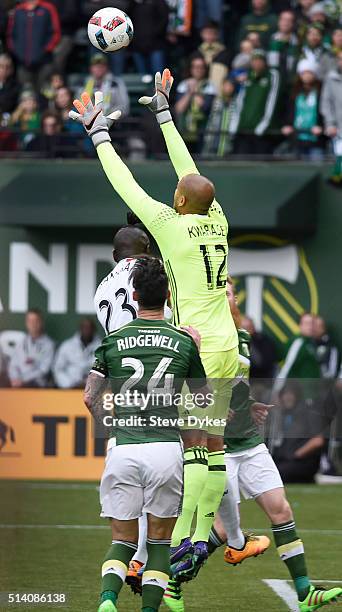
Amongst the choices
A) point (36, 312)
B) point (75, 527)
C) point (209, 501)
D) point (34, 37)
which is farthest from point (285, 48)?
point (209, 501)

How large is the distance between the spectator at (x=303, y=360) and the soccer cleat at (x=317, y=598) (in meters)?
8.68

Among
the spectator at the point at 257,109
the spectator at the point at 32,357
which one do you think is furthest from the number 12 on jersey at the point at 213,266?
the spectator at the point at 257,109

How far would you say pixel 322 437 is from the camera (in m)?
16.2

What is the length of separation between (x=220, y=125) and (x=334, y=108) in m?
1.62

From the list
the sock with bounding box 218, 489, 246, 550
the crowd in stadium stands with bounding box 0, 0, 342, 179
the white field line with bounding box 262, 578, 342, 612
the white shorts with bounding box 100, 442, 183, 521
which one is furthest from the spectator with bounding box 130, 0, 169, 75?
the white shorts with bounding box 100, 442, 183, 521

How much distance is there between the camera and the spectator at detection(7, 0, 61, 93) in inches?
776

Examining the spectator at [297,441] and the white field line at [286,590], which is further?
the spectator at [297,441]

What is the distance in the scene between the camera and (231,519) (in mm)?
9016

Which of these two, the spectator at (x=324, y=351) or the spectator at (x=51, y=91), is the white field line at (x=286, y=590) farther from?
the spectator at (x=51, y=91)

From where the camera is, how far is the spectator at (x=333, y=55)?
695 inches

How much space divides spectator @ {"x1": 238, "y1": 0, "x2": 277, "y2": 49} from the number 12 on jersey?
1109 centimetres

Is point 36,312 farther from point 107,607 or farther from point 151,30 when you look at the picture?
point 107,607

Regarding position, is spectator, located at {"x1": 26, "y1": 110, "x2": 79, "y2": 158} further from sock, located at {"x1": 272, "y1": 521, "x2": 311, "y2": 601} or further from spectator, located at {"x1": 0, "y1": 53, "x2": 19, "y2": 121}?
sock, located at {"x1": 272, "y1": 521, "x2": 311, "y2": 601}

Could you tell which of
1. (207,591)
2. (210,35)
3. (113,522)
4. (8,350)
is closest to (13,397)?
(8,350)
